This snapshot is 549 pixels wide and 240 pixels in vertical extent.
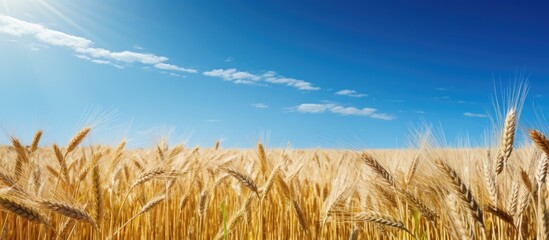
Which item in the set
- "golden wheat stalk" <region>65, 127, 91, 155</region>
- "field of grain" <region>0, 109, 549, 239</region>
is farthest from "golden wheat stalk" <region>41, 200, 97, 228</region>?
"golden wheat stalk" <region>65, 127, 91, 155</region>

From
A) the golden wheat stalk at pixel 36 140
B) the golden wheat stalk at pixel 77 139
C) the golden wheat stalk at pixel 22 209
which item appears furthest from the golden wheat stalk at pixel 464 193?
the golden wheat stalk at pixel 36 140

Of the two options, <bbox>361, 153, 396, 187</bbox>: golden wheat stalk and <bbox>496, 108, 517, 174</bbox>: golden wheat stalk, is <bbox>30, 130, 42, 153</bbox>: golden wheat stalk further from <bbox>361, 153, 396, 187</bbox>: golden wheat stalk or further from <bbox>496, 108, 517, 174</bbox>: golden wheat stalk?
<bbox>496, 108, 517, 174</bbox>: golden wheat stalk

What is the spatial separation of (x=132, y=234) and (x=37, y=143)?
3.67ft

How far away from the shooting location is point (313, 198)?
11.9 ft

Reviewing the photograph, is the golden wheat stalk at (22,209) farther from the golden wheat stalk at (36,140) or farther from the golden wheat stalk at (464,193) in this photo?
the golden wheat stalk at (464,193)

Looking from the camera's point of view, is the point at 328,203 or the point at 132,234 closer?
the point at 328,203

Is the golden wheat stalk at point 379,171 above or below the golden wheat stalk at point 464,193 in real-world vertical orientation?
above

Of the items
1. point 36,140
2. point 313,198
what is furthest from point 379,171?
A: point 36,140

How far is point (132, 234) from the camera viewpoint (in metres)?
3.37

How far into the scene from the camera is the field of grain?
6.50 feet

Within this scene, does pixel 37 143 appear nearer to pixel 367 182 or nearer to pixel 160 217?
pixel 160 217

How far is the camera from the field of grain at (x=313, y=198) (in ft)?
6.50

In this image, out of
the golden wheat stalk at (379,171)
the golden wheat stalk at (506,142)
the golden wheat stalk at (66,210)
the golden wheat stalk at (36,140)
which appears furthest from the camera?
the golden wheat stalk at (36,140)

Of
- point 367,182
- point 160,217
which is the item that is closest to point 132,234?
point 160,217
